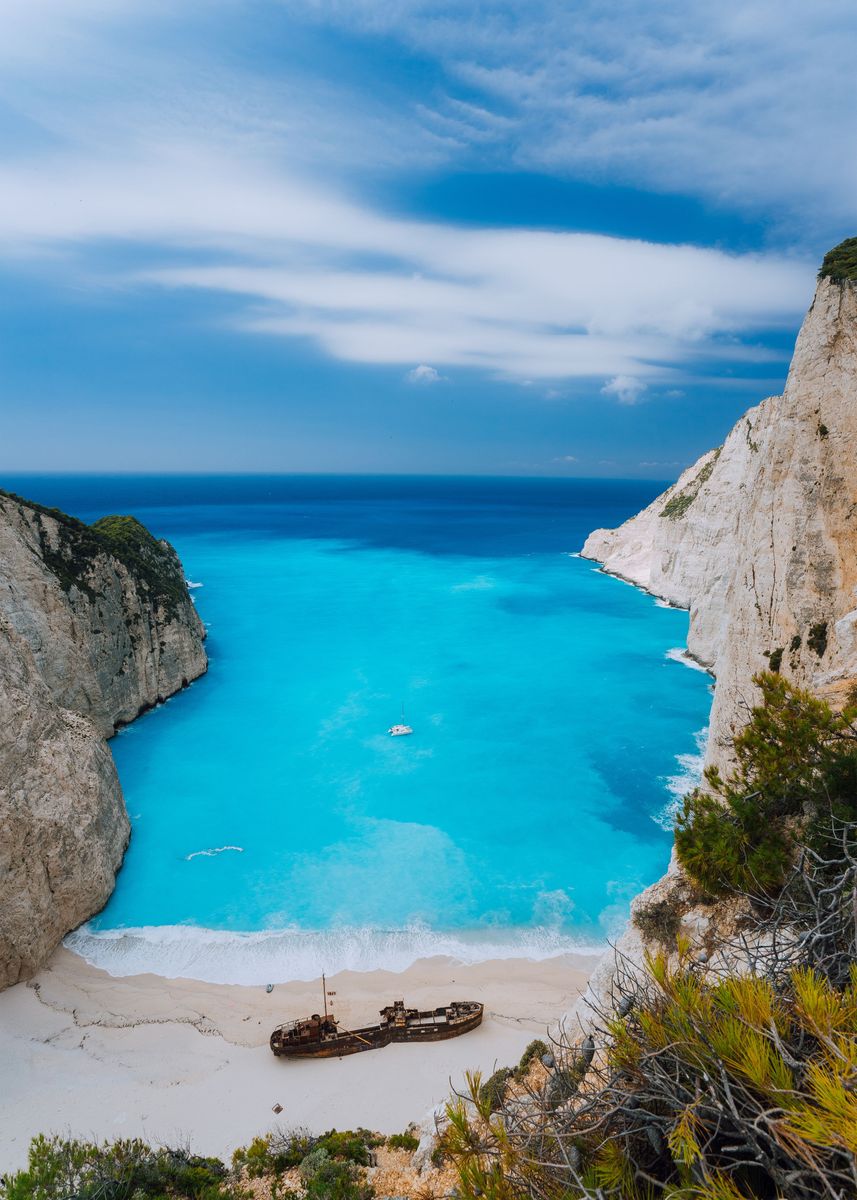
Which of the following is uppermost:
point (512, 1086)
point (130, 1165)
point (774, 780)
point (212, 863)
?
point (774, 780)

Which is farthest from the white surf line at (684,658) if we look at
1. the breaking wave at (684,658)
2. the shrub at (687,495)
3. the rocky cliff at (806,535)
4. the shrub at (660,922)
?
the shrub at (660,922)

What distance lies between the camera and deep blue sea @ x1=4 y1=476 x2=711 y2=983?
18.0m

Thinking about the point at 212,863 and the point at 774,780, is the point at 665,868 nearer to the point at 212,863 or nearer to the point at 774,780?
the point at 774,780

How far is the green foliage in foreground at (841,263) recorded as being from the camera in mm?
15609

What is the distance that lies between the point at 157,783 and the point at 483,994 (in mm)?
16733

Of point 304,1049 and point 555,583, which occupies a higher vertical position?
point 555,583

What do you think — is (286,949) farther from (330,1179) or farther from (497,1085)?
(497,1085)

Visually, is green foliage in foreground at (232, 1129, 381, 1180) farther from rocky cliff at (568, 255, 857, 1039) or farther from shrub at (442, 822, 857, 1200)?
shrub at (442, 822, 857, 1200)

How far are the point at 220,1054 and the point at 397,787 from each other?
12757mm

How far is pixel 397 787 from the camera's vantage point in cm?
2573

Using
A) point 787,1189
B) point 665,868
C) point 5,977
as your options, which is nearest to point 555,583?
point 665,868

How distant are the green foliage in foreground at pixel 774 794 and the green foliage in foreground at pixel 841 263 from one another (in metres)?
13.1

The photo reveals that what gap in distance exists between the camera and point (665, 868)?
20.3 metres

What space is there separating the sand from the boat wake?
0.36m
